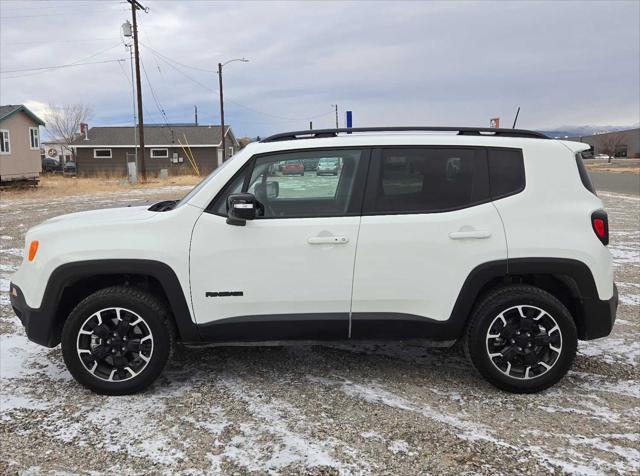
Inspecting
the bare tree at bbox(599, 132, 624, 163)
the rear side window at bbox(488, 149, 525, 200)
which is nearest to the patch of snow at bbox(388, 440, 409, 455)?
the rear side window at bbox(488, 149, 525, 200)

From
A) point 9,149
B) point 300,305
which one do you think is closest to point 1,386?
point 300,305

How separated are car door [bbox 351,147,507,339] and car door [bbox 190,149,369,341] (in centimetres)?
13

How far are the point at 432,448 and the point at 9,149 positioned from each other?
1142 inches

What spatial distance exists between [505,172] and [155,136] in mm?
52587

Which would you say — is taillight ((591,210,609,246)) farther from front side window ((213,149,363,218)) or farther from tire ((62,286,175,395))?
tire ((62,286,175,395))

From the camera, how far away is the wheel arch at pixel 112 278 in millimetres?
3625

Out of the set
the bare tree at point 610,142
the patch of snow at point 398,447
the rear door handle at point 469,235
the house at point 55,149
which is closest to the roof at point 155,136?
the house at point 55,149

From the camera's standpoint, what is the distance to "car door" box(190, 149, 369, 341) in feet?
11.9

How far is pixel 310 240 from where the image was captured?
3637mm

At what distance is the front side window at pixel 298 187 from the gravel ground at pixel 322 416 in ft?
4.27

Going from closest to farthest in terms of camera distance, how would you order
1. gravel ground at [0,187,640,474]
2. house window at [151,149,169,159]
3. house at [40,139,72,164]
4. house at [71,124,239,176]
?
1. gravel ground at [0,187,640,474]
2. house at [71,124,239,176]
3. house window at [151,149,169,159]
4. house at [40,139,72,164]

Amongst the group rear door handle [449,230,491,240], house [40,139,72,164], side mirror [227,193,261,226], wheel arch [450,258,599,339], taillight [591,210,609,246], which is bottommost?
wheel arch [450,258,599,339]

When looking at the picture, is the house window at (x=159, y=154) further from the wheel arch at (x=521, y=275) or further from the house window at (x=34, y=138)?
the wheel arch at (x=521, y=275)

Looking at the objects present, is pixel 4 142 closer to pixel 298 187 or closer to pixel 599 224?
pixel 298 187
